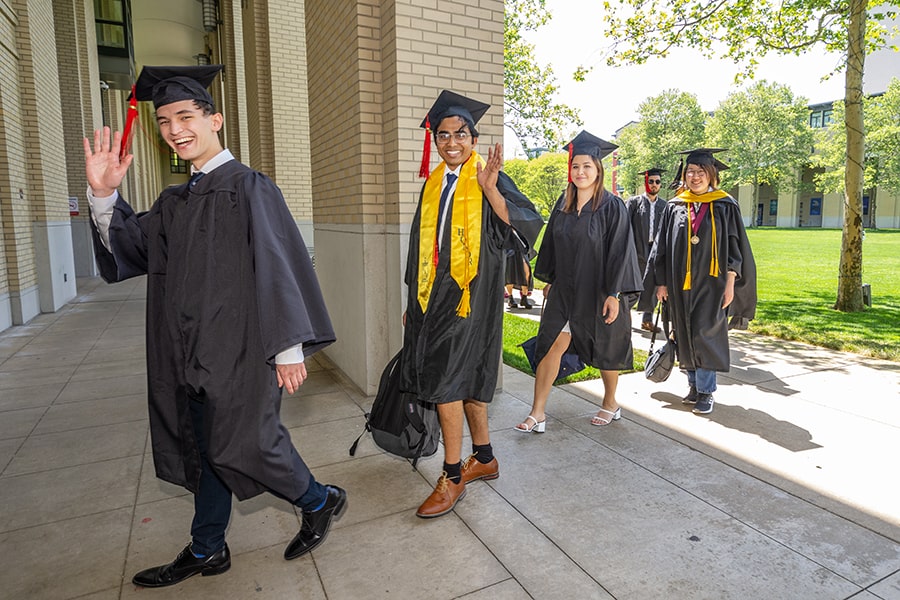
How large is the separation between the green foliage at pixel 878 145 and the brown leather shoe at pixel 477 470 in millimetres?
47765

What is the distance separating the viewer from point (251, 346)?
7.63 ft

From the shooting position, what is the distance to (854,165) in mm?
9172

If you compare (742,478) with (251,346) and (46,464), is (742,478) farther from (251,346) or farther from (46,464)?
(46,464)

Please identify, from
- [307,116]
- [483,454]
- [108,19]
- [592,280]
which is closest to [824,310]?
[592,280]

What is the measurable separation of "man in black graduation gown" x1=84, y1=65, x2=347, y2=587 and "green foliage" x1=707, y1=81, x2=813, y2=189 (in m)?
52.9

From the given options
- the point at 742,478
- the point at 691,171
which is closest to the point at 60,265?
the point at 691,171

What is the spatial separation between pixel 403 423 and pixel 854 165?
9.27m

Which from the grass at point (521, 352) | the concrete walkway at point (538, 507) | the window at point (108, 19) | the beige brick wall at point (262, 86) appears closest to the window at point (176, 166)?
the window at point (108, 19)

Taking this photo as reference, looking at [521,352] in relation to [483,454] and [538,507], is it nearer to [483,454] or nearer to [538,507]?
[483,454]

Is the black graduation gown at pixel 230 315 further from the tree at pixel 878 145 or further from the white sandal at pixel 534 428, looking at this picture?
the tree at pixel 878 145

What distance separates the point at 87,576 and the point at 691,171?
4.80 m

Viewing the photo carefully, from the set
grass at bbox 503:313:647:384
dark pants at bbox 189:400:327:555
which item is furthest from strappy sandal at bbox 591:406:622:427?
dark pants at bbox 189:400:327:555

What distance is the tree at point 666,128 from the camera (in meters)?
52.5

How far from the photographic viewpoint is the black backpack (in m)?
3.43
